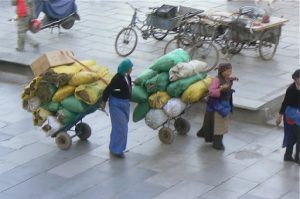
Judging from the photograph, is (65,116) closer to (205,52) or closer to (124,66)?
(124,66)

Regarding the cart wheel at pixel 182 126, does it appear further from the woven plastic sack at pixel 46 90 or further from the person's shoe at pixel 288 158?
the woven plastic sack at pixel 46 90

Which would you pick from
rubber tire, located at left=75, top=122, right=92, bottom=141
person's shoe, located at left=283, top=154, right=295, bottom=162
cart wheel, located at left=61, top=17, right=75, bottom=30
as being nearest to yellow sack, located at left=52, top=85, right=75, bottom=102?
rubber tire, located at left=75, top=122, right=92, bottom=141

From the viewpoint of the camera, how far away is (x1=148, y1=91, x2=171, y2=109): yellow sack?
10.4 metres

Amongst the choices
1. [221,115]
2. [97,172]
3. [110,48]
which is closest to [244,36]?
[110,48]

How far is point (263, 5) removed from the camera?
18.6 m

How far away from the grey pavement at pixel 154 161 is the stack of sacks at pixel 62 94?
517 millimetres

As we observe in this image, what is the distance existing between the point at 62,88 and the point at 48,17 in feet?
21.3

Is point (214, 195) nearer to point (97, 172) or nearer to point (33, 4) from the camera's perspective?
point (97, 172)

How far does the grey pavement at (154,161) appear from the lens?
30.2 ft

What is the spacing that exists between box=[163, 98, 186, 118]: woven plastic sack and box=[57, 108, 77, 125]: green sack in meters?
1.31

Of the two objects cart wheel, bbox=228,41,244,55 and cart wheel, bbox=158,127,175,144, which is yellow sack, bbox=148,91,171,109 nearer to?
cart wheel, bbox=158,127,175,144

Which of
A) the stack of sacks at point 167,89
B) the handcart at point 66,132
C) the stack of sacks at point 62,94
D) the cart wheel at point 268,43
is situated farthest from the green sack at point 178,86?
the cart wheel at point 268,43

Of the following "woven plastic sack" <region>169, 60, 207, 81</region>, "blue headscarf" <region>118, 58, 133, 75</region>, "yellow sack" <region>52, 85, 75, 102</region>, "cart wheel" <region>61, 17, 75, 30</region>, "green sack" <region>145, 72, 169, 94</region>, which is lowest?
"cart wheel" <region>61, 17, 75, 30</region>

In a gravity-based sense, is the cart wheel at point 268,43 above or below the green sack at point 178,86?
below
